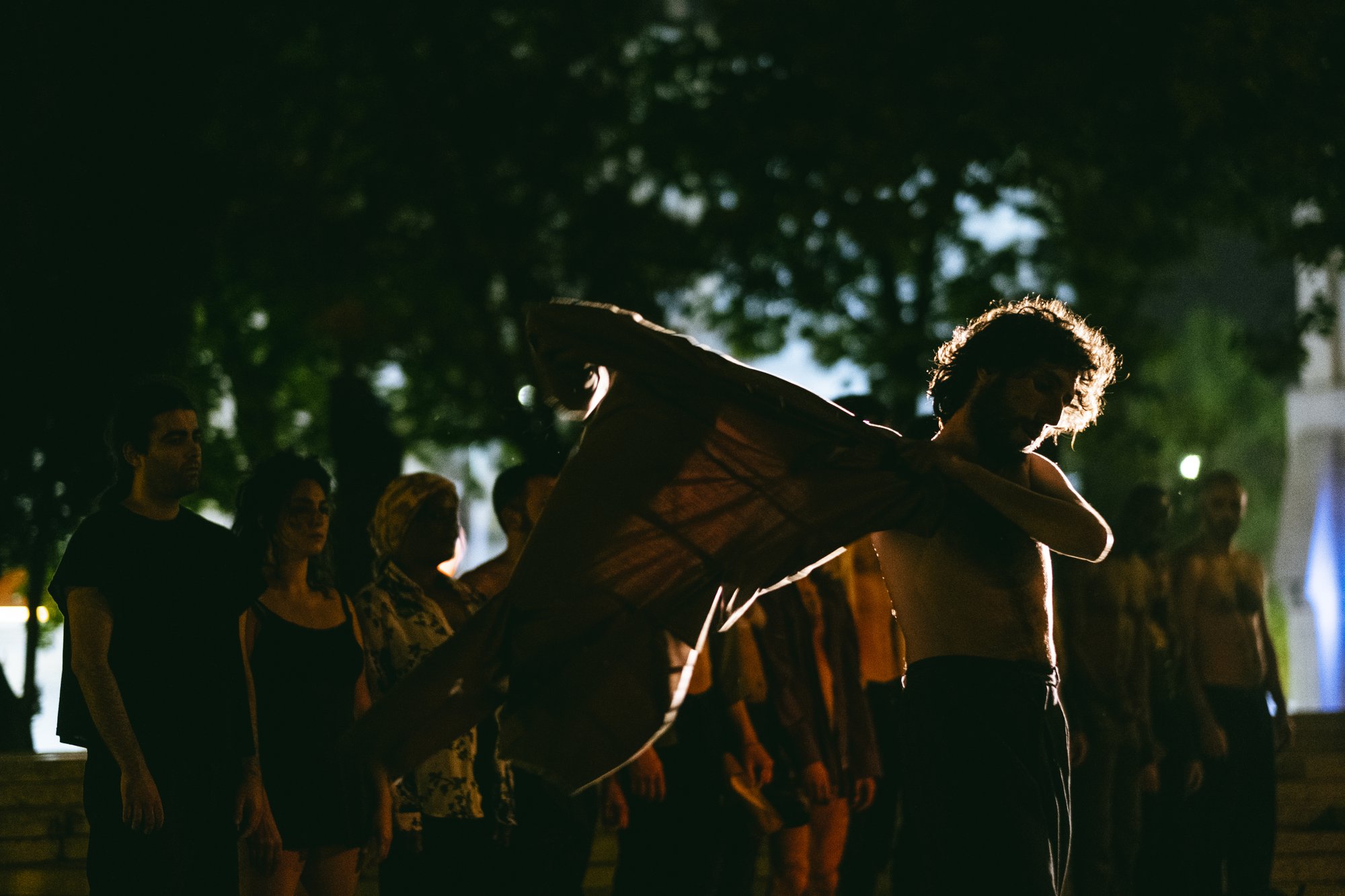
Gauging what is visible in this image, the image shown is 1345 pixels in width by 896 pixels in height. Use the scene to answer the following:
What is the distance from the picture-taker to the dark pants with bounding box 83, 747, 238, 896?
15.3 feet

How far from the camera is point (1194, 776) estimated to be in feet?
27.3

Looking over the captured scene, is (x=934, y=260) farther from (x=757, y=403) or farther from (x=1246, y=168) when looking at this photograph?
(x=757, y=403)

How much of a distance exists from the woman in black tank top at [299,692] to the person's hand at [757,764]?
183cm

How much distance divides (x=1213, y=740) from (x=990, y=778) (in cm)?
452

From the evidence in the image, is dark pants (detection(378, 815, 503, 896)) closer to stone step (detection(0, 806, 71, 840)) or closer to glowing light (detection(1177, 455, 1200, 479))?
stone step (detection(0, 806, 71, 840))

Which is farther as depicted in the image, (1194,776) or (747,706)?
(1194,776)

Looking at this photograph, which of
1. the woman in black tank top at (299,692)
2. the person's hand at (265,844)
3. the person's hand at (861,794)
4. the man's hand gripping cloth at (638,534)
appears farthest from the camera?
the person's hand at (861,794)

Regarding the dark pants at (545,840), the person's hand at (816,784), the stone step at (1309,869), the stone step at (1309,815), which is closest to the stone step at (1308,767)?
the stone step at (1309,815)

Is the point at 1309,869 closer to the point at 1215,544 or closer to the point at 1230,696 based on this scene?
the point at 1230,696

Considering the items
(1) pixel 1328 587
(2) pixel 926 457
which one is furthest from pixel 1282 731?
(1) pixel 1328 587

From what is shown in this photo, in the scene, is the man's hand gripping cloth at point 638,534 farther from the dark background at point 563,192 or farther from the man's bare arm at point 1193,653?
the man's bare arm at point 1193,653

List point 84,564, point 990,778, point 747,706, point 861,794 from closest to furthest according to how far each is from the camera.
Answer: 1. point 990,778
2. point 84,564
3. point 747,706
4. point 861,794

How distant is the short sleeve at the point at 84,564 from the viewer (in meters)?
4.73

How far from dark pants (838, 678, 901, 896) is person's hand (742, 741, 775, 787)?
2.63 ft
